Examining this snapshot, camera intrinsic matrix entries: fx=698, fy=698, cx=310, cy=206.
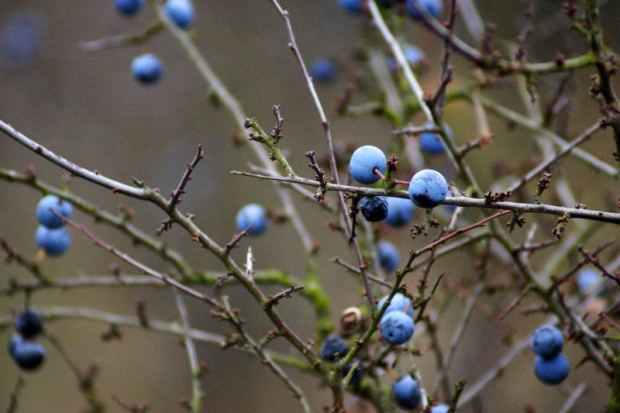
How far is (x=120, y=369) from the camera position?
4.68 meters

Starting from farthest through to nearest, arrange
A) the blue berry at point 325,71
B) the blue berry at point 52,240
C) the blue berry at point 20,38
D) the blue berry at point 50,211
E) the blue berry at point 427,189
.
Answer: the blue berry at point 20,38
the blue berry at point 325,71
the blue berry at point 52,240
the blue berry at point 50,211
the blue berry at point 427,189

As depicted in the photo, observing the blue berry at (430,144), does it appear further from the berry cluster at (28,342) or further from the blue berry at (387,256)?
the berry cluster at (28,342)

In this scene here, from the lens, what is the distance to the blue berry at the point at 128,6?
3.03 m

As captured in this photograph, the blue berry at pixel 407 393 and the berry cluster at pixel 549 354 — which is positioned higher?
the blue berry at pixel 407 393

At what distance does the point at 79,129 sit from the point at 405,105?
2.89 m

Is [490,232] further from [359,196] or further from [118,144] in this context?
[118,144]

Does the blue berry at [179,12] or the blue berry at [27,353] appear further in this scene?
the blue berry at [179,12]

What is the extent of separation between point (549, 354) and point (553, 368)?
0.22 ft

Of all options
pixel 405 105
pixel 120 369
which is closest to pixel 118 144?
pixel 120 369

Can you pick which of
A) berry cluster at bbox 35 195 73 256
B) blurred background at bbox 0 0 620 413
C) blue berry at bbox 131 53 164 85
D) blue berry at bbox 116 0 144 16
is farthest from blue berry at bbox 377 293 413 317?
blurred background at bbox 0 0 620 413

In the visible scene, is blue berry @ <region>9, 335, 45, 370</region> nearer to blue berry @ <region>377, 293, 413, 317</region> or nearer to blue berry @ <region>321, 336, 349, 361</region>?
blue berry @ <region>321, 336, 349, 361</region>

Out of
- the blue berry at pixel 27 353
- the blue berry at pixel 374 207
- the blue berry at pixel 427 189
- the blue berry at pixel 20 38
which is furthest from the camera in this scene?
the blue berry at pixel 20 38

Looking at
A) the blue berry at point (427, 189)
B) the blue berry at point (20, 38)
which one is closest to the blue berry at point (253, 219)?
the blue berry at point (427, 189)

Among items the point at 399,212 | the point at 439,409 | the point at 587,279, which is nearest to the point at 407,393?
the point at 439,409
